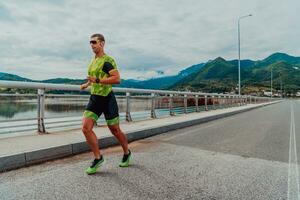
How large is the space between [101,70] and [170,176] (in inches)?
74.9

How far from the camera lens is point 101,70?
482 cm

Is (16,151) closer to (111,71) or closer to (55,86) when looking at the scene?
(111,71)

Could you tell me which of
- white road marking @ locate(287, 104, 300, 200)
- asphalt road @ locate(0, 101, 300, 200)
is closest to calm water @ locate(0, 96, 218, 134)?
asphalt road @ locate(0, 101, 300, 200)

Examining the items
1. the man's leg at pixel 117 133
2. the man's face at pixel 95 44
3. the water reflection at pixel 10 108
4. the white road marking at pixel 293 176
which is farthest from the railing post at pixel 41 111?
the white road marking at pixel 293 176

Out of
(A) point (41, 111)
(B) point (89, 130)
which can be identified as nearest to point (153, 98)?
(A) point (41, 111)

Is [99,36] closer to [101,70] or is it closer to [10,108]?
[101,70]

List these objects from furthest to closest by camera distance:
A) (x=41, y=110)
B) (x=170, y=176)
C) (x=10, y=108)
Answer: (x=41, y=110), (x=10, y=108), (x=170, y=176)

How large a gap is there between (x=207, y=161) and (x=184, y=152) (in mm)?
868

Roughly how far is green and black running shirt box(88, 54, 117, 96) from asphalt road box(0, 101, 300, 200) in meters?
1.26

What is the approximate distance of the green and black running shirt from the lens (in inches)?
190

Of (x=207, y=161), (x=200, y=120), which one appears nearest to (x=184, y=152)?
(x=207, y=161)

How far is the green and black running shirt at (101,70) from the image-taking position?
4820 millimetres

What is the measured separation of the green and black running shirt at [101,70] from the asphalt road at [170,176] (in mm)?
1258

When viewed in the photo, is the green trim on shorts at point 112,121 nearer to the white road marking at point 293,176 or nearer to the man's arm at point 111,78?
the man's arm at point 111,78
